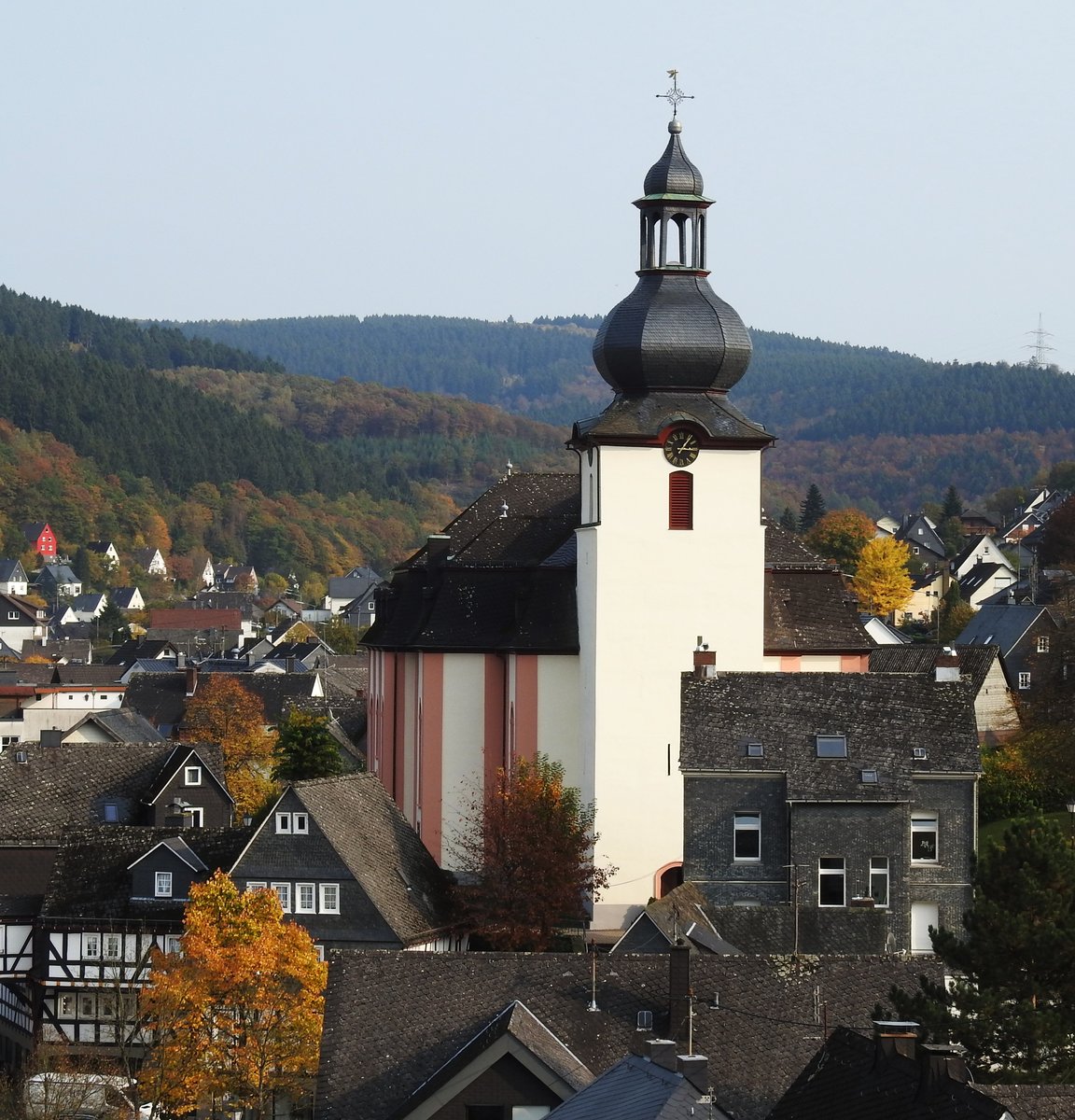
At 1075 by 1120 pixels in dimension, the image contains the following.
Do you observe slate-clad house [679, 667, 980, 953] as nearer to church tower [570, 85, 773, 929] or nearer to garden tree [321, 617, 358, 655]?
church tower [570, 85, 773, 929]

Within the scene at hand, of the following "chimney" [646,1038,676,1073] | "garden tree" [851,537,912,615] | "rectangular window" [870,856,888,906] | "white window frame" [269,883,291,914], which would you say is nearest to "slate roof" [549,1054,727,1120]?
"chimney" [646,1038,676,1073]

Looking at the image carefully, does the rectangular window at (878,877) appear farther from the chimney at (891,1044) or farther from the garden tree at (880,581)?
the garden tree at (880,581)

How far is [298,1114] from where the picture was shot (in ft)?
112

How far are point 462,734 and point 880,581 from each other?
64.2m

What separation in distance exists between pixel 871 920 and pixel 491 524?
52.6ft

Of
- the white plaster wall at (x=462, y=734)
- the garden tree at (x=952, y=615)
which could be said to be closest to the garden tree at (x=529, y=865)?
the white plaster wall at (x=462, y=734)

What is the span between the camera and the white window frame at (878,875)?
41281mm

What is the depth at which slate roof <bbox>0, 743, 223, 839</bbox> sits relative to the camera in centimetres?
4981

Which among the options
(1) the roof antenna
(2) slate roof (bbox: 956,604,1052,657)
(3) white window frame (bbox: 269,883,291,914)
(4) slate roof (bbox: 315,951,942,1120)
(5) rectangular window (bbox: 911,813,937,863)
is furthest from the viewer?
(2) slate roof (bbox: 956,604,1052,657)

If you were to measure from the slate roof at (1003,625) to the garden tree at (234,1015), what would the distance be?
166ft

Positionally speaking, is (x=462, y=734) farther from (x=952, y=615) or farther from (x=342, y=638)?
(x=342, y=638)

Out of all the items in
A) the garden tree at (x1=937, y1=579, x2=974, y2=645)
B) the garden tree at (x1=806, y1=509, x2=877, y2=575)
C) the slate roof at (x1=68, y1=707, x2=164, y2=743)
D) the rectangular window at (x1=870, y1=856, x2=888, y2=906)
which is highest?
the garden tree at (x1=806, y1=509, x2=877, y2=575)

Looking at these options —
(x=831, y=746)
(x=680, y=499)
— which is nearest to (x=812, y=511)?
(x=680, y=499)

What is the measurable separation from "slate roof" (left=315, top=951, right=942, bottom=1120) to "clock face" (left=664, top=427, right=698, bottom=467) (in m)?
19.2
